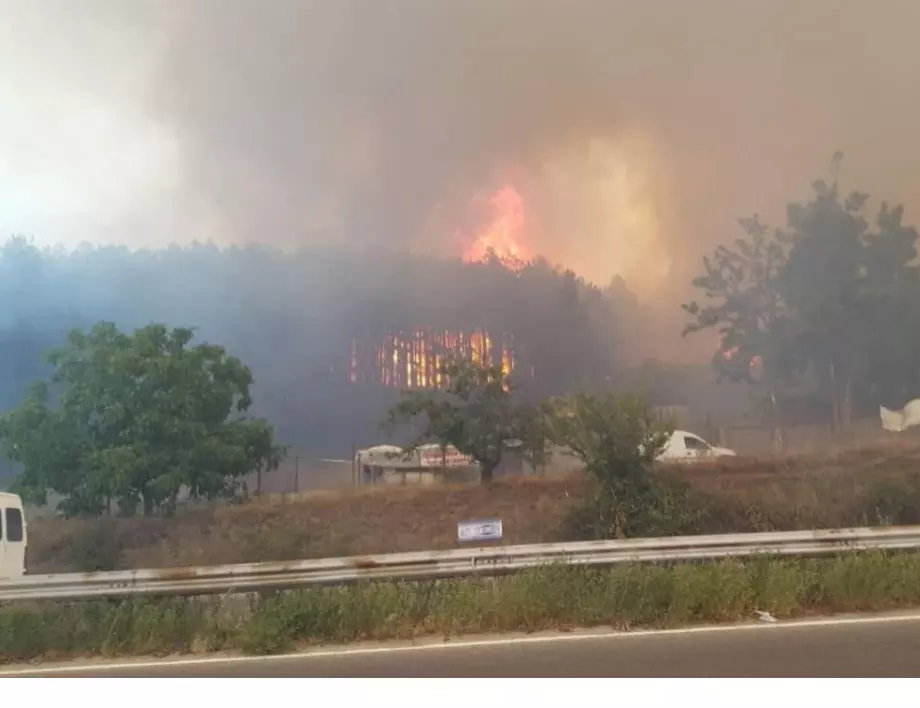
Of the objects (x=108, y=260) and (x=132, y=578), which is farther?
(x=108, y=260)

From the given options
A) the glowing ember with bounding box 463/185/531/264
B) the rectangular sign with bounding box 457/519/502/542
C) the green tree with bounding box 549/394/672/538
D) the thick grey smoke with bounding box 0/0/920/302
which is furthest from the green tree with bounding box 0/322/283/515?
the green tree with bounding box 549/394/672/538

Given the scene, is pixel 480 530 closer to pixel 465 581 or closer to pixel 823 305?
pixel 465 581

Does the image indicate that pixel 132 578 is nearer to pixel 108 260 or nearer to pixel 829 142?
pixel 108 260

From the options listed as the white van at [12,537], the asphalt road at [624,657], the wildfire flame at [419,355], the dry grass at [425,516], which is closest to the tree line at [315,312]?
the wildfire flame at [419,355]

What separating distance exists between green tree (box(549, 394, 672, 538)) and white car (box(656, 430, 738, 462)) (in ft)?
0.09

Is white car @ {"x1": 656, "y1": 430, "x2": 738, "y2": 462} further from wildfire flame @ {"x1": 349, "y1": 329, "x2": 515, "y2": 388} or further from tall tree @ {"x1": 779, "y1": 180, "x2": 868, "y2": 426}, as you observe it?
wildfire flame @ {"x1": 349, "y1": 329, "x2": 515, "y2": 388}

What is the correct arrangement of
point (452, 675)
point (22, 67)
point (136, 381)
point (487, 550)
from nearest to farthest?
point (452, 675)
point (487, 550)
point (136, 381)
point (22, 67)

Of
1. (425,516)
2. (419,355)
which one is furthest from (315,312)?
(425,516)

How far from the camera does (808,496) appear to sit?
2.78m

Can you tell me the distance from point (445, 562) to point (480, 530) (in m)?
0.18

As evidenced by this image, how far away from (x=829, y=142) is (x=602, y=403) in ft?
4.84

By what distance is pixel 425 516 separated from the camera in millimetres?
2775
